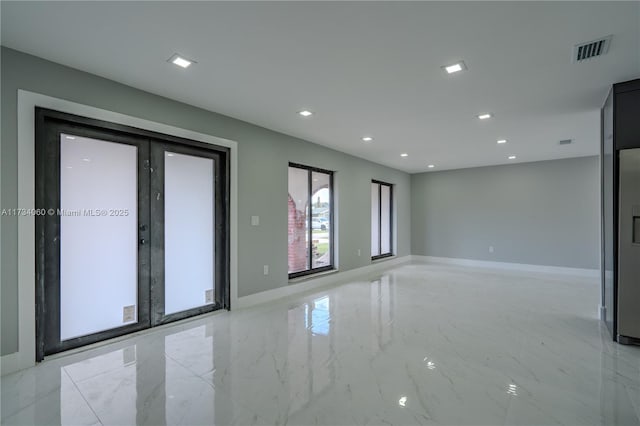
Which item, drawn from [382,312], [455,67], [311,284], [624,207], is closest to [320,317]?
[382,312]

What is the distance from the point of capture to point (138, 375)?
2.43 m

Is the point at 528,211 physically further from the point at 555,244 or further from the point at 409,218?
the point at 409,218

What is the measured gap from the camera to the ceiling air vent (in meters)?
2.38

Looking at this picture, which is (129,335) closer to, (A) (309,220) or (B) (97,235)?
(B) (97,235)

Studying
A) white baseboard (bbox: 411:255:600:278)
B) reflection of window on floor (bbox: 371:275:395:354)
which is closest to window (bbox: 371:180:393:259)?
white baseboard (bbox: 411:255:600:278)

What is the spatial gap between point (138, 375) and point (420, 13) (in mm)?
3381

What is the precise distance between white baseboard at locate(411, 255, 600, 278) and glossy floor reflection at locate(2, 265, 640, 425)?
133 inches

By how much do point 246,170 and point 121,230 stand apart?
1.75 meters

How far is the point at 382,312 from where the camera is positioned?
13.4 ft

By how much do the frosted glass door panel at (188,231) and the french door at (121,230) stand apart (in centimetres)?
1

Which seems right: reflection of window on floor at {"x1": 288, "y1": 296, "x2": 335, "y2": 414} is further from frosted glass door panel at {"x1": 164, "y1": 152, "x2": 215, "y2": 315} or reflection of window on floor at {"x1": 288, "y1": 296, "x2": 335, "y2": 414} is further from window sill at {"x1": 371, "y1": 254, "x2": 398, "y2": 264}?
window sill at {"x1": 371, "y1": 254, "x2": 398, "y2": 264}

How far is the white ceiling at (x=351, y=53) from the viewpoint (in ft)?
6.70

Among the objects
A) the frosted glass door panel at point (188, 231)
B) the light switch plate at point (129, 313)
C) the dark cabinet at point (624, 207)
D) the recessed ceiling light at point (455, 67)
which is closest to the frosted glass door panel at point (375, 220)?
the frosted glass door panel at point (188, 231)

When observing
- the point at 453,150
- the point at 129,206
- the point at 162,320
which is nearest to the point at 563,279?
the point at 453,150
